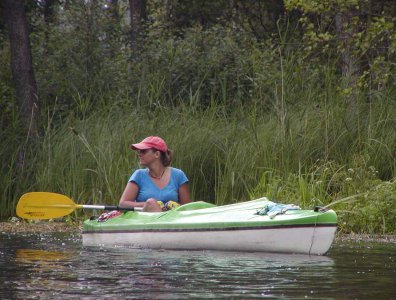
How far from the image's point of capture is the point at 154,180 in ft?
35.1

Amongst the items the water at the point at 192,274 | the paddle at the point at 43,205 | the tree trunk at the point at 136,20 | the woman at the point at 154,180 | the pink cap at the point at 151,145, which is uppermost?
the tree trunk at the point at 136,20

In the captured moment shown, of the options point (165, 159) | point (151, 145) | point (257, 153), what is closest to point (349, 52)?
point (257, 153)

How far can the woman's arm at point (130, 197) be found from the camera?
10539 millimetres

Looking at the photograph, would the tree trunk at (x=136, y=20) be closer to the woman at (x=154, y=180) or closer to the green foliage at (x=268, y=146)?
the green foliage at (x=268, y=146)

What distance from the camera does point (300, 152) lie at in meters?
12.8

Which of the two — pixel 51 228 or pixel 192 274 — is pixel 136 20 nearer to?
pixel 51 228

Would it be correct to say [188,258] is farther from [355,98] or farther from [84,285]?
[355,98]

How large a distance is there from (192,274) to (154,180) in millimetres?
2850

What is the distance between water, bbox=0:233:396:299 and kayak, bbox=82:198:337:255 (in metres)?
0.11

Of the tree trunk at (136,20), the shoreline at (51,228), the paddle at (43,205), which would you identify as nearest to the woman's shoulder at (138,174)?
the paddle at (43,205)

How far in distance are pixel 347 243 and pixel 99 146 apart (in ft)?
14.2

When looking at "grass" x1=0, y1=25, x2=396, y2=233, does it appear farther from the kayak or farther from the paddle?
the kayak

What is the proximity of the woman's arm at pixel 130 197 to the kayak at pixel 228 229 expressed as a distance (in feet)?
0.35

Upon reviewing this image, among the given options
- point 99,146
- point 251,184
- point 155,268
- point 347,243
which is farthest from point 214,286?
point 99,146
